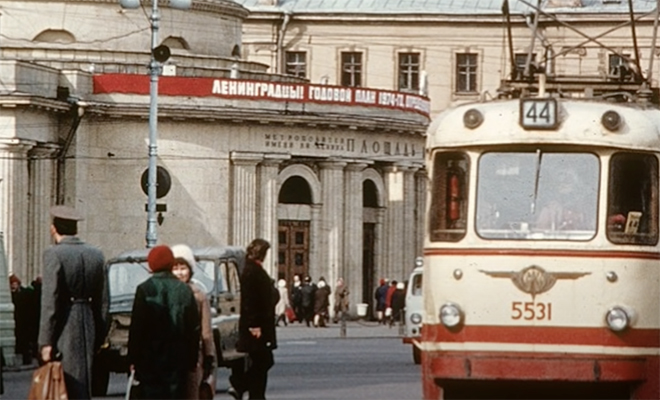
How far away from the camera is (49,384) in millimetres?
18062

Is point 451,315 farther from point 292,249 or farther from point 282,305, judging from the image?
point 292,249

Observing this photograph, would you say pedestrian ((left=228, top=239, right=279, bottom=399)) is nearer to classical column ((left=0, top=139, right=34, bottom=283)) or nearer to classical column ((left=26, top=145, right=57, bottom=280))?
classical column ((left=0, top=139, right=34, bottom=283))

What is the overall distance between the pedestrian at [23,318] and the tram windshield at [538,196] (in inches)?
847

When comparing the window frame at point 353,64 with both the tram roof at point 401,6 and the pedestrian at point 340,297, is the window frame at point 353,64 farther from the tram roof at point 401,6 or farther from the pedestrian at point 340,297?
the pedestrian at point 340,297

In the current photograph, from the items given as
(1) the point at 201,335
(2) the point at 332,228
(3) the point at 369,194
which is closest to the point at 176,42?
(2) the point at 332,228

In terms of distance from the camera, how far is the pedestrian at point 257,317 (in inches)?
892

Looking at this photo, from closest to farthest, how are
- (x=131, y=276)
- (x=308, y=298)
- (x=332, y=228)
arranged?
(x=131, y=276) < (x=308, y=298) < (x=332, y=228)

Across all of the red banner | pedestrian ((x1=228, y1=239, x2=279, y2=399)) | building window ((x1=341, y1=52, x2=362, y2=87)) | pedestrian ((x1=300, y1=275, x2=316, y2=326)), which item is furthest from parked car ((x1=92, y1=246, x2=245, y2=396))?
building window ((x1=341, y1=52, x2=362, y2=87))

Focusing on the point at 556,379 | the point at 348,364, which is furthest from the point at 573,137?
the point at 348,364

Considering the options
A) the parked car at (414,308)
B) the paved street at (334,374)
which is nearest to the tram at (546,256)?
the paved street at (334,374)

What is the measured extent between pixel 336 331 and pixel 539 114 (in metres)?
45.4

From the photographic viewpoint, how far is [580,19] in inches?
3885

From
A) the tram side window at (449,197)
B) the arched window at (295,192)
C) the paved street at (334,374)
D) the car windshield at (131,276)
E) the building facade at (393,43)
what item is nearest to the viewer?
the tram side window at (449,197)

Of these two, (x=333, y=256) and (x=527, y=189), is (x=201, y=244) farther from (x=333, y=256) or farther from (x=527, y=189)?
(x=527, y=189)
